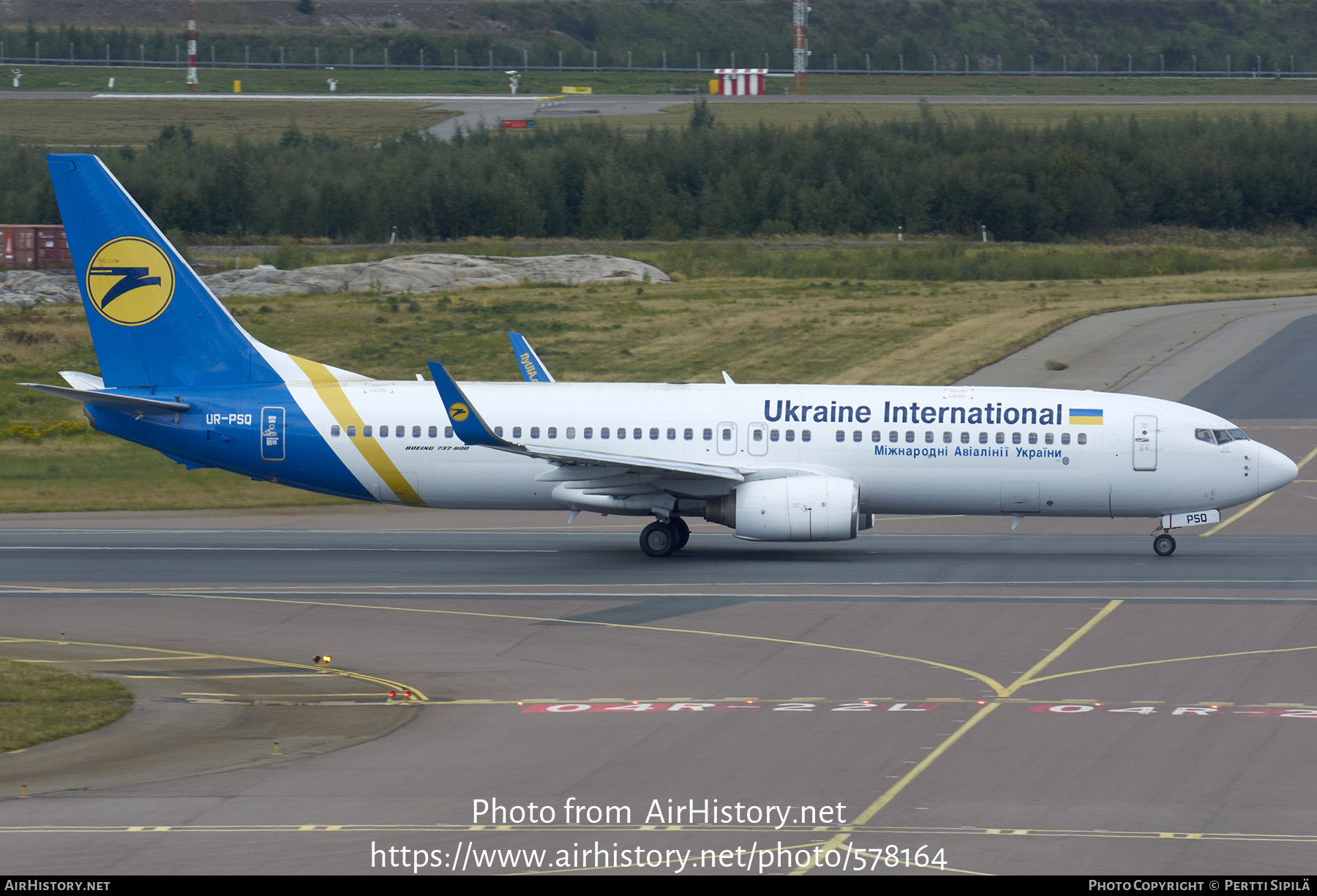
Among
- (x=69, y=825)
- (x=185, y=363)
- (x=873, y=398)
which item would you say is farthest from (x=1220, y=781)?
(x=185, y=363)

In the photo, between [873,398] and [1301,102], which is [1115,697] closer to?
[873,398]

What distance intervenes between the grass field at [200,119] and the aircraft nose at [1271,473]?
94.8 m

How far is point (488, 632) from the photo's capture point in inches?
1041

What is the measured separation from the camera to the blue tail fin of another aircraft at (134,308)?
34844mm

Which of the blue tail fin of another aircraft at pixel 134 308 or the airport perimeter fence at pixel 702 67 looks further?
the airport perimeter fence at pixel 702 67

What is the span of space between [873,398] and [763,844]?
20.2 metres

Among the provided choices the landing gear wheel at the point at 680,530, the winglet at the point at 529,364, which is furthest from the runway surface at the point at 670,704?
the winglet at the point at 529,364

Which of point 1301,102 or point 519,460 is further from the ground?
point 1301,102

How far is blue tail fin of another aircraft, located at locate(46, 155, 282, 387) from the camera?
34844mm

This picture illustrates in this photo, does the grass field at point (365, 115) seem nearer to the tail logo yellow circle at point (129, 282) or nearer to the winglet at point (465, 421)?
the tail logo yellow circle at point (129, 282)

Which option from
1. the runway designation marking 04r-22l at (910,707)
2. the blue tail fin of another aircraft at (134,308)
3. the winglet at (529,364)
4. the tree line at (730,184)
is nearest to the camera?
the runway designation marking 04r-22l at (910,707)

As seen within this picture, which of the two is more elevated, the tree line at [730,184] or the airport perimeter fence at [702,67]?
the airport perimeter fence at [702,67]
